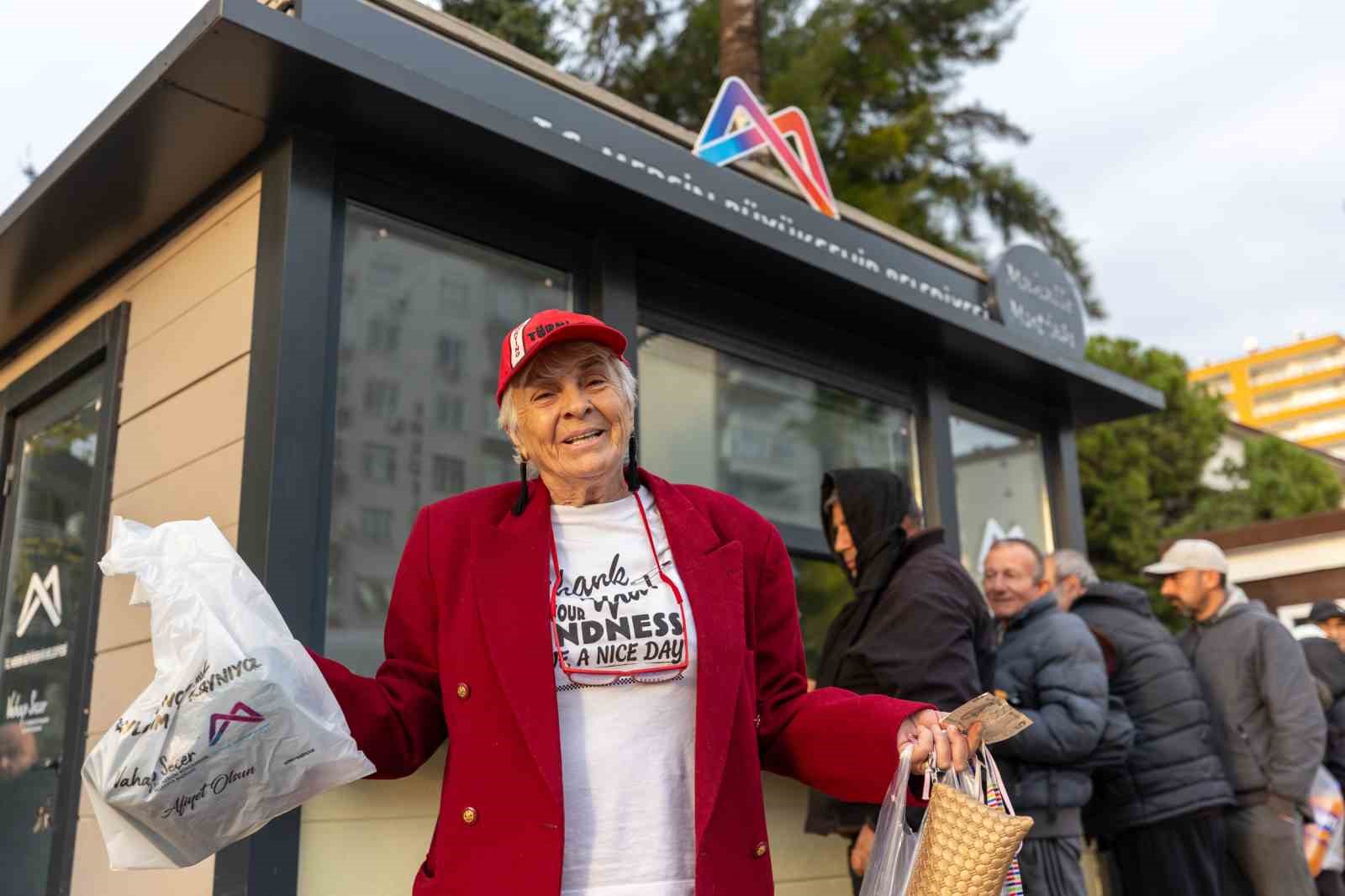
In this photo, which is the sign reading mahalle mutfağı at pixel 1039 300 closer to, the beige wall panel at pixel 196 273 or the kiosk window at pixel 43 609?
the beige wall panel at pixel 196 273

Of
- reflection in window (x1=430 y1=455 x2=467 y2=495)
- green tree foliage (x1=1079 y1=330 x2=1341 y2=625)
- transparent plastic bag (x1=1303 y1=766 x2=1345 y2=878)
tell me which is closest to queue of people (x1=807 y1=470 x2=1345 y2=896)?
transparent plastic bag (x1=1303 y1=766 x2=1345 y2=878)

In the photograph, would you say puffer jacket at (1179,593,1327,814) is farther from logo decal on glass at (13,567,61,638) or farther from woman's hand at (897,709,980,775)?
logo decal on glass at (13,567,61,638)

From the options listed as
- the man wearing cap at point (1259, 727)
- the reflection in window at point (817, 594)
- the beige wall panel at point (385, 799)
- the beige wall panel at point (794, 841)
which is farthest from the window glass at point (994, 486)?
the beige wall panel at point (385, 799)

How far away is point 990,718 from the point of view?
73.2 inches

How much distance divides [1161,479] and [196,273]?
52.9 feet

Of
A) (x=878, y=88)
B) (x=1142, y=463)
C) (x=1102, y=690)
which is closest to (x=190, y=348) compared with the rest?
(x=1102, y=690)

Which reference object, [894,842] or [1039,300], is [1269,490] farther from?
[894,842]

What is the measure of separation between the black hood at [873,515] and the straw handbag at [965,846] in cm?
168

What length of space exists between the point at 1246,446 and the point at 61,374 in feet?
69.4

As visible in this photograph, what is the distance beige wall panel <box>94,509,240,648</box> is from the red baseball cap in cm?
163

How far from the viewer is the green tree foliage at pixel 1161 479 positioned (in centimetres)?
1553

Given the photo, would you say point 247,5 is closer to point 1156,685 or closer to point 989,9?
point 1156,685

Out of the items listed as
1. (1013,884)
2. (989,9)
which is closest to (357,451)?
(1013,884)

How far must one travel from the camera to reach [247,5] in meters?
2.93
